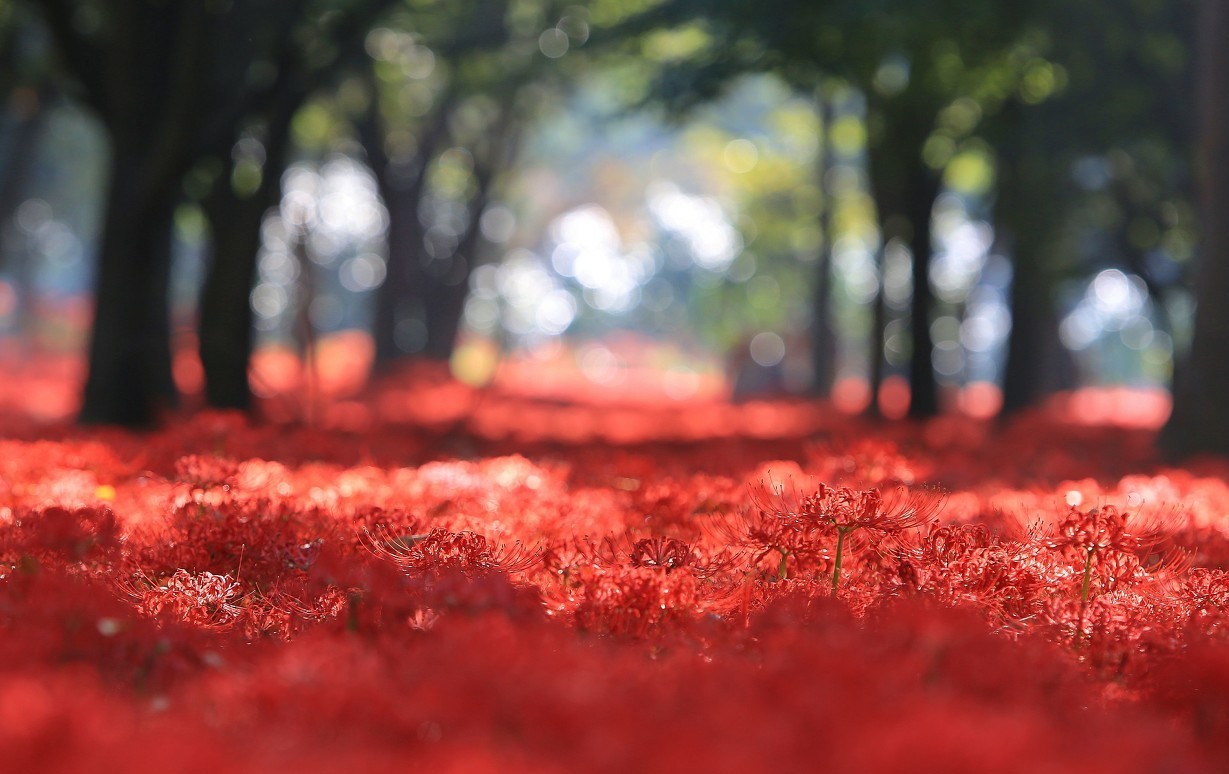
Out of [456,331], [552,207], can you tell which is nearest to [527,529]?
[456,331]

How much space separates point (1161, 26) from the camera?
13.2 m

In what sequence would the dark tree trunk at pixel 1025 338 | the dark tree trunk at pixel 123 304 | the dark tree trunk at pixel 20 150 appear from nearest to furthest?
the dark tree trunk at pixel 123 304 → the dark tree trunk at pixel 1025 338 → the dark tree trunk at pixel 20 150

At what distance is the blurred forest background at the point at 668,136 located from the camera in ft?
32.5

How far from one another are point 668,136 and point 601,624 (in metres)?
18.8

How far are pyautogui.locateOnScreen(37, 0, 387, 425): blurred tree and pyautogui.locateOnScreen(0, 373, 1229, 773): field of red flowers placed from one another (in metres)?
4.46

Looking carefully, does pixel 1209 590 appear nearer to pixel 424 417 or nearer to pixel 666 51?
pixel 424 417

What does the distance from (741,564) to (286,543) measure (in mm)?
1712

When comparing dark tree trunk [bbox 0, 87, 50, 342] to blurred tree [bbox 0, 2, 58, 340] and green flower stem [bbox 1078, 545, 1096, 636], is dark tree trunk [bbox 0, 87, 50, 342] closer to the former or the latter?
blurred tree [bbox 0, 2, 58, 340]

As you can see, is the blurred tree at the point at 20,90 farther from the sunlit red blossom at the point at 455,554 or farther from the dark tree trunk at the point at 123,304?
the sunlit red blossom at the point at 455,554

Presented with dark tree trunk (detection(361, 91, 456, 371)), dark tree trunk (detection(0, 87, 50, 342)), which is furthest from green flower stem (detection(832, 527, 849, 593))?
dark tree trunk (detection(361, 91, 456, 371))

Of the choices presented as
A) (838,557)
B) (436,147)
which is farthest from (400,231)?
(838,557)

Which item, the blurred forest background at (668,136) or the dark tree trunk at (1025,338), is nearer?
the blurred forest background at (668,136)

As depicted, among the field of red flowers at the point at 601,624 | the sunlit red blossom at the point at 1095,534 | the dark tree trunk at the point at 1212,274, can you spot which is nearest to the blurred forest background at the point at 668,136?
the dark tree trunk at the point at 1212,274

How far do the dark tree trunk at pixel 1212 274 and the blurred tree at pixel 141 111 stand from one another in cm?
728
